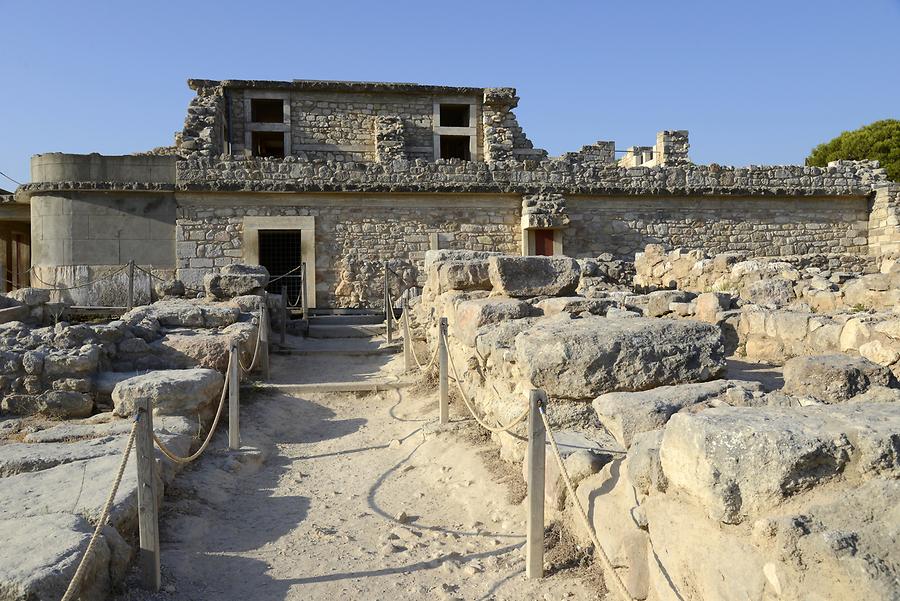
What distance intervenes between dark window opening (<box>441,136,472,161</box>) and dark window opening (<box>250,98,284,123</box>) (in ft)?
16.9

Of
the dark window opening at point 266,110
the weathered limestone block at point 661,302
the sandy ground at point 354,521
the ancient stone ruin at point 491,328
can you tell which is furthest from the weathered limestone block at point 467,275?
the dark window opening at point 266,110

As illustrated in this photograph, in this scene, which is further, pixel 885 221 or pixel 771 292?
pixel 885 221

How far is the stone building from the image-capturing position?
13.8 m

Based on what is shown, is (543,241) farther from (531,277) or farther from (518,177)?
(531,277)

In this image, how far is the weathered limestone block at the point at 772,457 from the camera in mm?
2275

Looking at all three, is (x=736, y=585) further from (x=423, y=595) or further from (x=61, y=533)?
(x=61, y=533)

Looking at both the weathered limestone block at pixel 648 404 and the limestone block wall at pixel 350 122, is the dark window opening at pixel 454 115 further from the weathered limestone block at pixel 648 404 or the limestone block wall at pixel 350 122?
the weathered limestone block at pixel 648 404

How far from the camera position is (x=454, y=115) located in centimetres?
2233

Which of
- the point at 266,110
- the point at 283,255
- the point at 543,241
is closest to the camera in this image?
the point at 283,255

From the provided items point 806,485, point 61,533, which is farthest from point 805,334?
point 61,533

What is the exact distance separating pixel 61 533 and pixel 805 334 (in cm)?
558

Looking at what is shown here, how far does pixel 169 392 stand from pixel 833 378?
5067 millimetres

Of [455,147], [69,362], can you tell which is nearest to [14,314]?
[69,362]

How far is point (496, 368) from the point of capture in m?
5.38
